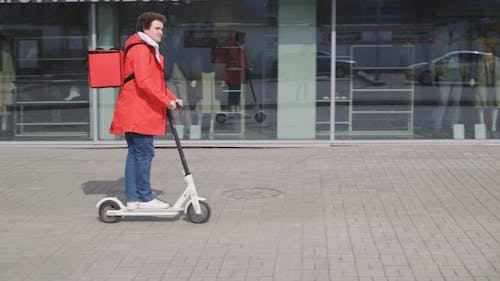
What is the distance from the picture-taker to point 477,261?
6055mm

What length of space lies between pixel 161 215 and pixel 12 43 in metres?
6.62

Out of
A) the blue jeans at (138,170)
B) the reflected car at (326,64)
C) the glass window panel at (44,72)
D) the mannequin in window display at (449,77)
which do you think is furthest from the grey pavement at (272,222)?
the reflected car at (326,64)

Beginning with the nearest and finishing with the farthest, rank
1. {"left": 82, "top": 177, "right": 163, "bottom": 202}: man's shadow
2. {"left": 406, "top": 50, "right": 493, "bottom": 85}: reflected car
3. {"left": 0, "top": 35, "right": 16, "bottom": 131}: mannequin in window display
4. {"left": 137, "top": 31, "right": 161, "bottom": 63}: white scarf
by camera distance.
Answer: {"left": 137, "top": 31, "right": 161, "bottom": 63}: white scarf < {"left": 82, "top": 177, "right": 163, "bottom": 202}: man's shadow < {"left": 406, "top": 50, "right": 493, "bottom": 85}: reflected car < {"left": 0, "top": 35, "right": 16, "bottom": 131}: mannequin in window display

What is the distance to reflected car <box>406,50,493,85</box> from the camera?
1263 cm

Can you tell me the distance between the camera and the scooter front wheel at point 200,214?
7.34m

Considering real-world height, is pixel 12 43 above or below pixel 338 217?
above

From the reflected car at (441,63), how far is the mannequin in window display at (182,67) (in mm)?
3336

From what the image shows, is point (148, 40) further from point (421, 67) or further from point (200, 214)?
point (421, 67)

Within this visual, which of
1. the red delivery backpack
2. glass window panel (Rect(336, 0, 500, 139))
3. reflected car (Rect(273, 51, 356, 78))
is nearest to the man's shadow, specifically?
the red delivery backpack

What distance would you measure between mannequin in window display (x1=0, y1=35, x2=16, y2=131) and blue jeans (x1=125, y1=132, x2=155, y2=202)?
624 cm

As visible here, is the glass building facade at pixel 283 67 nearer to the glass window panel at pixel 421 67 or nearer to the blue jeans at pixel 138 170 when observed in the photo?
the glass window panel at pixel 421 67

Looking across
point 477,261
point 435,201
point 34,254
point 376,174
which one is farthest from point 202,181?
point 477,261

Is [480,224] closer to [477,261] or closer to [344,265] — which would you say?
[477,261]

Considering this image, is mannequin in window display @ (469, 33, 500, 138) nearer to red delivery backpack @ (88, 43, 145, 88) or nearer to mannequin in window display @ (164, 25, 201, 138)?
mannequin in window display @ (164, 25, 201, 138)
